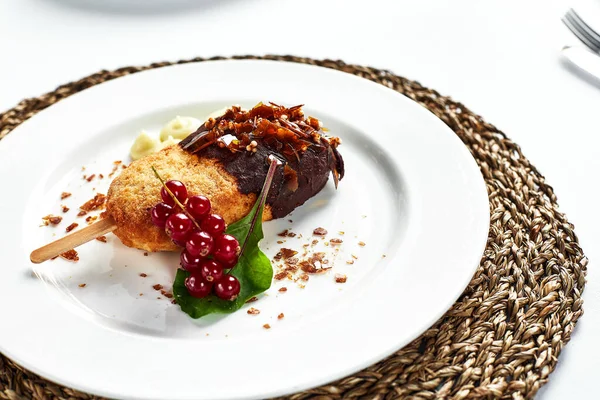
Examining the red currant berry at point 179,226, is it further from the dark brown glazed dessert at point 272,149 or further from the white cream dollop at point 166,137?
the white cream dollop at point 166,137

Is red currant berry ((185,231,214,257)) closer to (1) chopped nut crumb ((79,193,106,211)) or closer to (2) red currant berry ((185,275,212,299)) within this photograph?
(2) red currant berry ((185,275,212,299))

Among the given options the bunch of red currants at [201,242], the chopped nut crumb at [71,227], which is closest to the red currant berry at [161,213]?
the bunch of red currants at [201,242]

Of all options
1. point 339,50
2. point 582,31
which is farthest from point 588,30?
point 339,50

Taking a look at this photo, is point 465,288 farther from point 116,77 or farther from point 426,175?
point 116,77

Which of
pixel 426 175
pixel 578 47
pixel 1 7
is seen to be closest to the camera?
pixel 426 175

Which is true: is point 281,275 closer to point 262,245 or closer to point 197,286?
point 262,245

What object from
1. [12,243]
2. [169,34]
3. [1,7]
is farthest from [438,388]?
[1,7]
